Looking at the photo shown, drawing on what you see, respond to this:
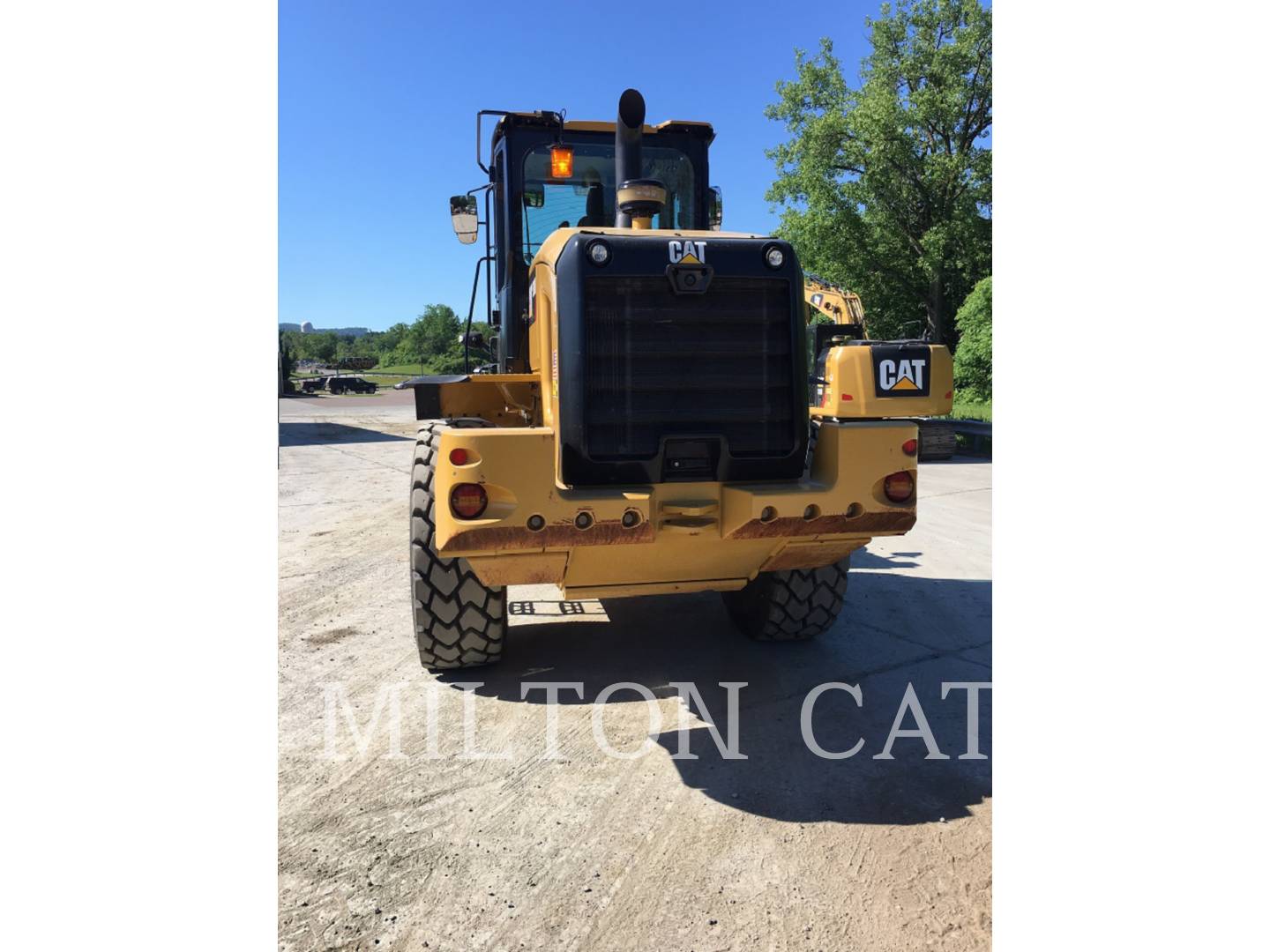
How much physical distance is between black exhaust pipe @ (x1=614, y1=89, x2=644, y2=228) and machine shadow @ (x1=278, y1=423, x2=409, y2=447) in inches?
560

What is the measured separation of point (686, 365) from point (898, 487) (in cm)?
103

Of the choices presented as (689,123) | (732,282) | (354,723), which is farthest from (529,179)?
(354,723)

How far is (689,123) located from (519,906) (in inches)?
170

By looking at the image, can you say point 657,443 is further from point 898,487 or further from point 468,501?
point 898,487

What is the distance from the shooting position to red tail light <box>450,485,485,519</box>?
9.74ft

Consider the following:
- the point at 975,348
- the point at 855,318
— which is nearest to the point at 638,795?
the point at 855,318

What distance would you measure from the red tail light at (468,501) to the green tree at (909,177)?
53.2ft

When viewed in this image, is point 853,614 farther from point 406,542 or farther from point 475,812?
point 406,542

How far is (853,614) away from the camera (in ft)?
16.2

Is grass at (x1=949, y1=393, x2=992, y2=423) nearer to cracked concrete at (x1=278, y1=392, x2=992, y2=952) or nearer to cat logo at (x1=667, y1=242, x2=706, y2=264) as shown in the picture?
cracked concrete at (x1=278, y1=392, x2=992, y2=952)

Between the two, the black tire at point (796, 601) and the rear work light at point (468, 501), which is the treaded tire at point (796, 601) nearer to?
the black tire at point (796, 601)

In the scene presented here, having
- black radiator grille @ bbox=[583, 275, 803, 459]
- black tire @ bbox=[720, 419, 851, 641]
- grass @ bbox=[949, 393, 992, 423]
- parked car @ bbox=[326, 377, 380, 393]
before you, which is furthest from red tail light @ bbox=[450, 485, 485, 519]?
parked car @ bbox=[326, 377, 380, 393]

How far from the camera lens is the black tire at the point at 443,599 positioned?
3.69m

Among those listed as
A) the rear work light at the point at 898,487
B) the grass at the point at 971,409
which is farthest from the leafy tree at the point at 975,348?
the rear work light at the point at 898,487
